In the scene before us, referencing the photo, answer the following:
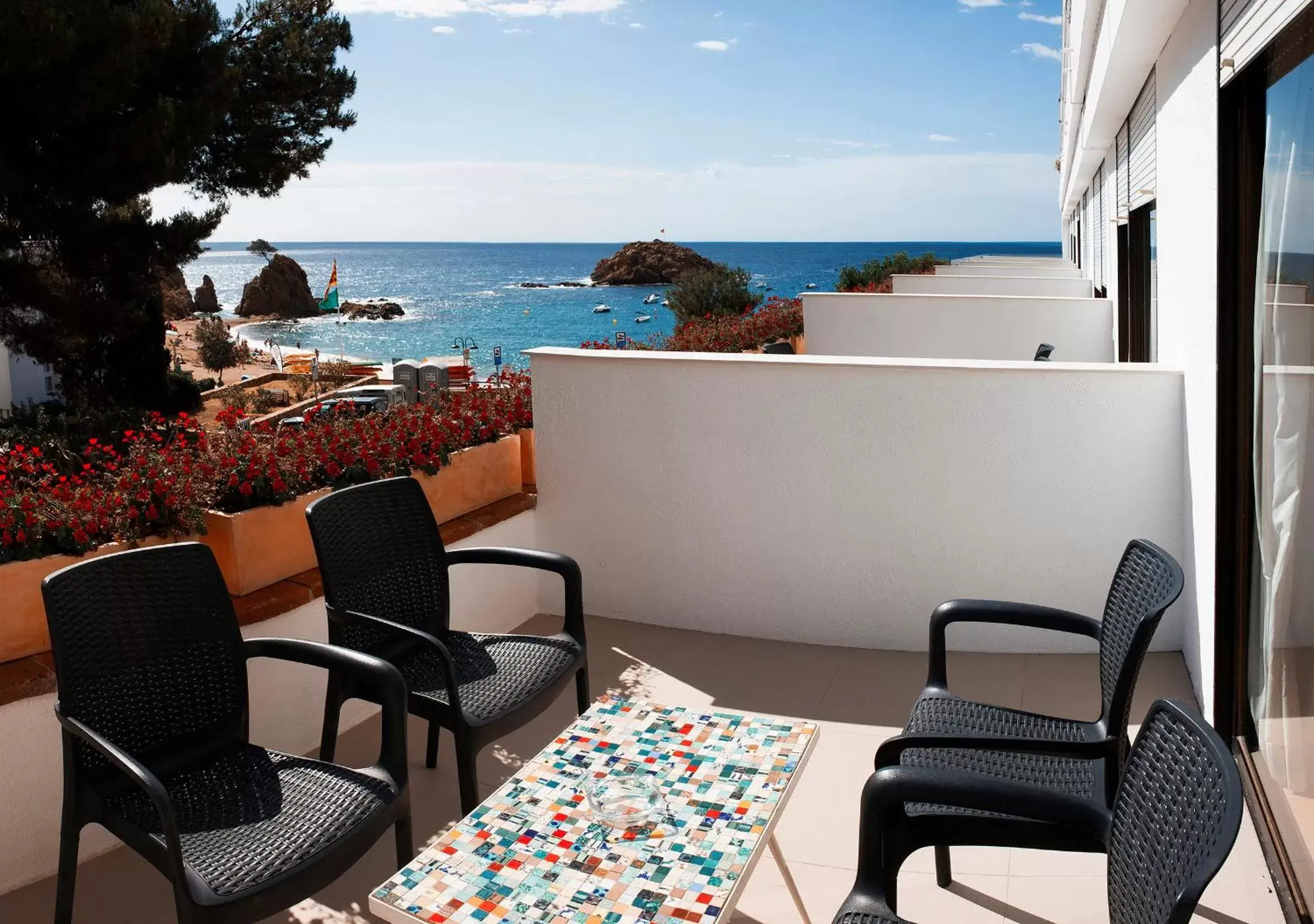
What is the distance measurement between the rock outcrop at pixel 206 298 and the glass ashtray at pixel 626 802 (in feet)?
226

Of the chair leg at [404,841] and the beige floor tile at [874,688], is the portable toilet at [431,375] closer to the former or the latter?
the beige floor tile at [874,688]

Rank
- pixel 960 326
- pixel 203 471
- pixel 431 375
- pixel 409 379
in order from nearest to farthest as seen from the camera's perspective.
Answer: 1. pixel 203 471
2. pixel 431 375
3. pixel 409 379
4. pixel 960 326

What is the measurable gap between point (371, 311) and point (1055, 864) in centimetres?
7033

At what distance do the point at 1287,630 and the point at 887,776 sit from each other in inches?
48.5

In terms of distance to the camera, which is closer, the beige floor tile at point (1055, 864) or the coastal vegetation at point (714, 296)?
the beige floor tile at point (1055, 864)

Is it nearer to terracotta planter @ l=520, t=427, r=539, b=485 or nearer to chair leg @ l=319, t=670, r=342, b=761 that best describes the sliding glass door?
chair leg @ l=319, t=670, r=342, b=761

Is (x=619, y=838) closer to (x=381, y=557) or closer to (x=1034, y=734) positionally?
(x=1034, y=734)

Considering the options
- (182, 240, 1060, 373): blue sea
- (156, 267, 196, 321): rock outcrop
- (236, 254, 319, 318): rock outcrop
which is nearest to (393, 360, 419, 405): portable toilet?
(182, 240, 1060, 373): blue sea

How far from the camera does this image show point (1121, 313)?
28.6 feet

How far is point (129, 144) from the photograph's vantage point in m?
11.3

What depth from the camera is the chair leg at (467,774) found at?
8.73 feet

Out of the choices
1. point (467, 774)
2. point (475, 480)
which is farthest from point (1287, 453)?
point (475, 480)

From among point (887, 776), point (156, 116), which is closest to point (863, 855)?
point (887, 776)

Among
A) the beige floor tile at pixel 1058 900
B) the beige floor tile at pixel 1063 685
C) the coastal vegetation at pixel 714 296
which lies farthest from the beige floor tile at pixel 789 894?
the coastal vegetation at pixel 714 296
